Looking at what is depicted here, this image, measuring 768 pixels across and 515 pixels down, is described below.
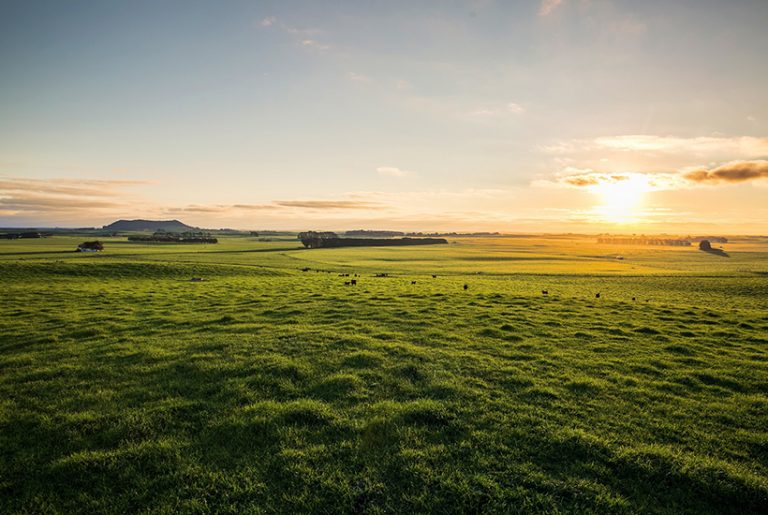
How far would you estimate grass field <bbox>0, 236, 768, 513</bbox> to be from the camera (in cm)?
643

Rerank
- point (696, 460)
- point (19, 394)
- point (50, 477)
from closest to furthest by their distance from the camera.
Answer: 1. point (50, 477)
2. point (696, 460)
3. point (19, 394)

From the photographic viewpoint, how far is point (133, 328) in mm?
17609

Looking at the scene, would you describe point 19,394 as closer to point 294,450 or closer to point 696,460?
point 294,450

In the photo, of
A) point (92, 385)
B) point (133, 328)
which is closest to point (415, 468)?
point (92, 385)

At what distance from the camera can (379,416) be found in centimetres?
883

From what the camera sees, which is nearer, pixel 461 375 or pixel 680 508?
pixel 680 508

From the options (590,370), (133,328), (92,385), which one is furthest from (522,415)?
(133,328)

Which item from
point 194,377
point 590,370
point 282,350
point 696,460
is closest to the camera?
point 696,460

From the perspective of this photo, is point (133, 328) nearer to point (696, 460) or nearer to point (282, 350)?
point (282, 350)

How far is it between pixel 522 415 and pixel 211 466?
7.21 metres

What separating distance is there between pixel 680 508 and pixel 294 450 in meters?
7.21

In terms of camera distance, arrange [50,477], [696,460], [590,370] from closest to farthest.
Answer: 1. [50,477]
2. [696,460]
3. [590,370]

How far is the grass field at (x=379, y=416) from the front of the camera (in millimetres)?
6434

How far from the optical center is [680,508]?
20.4 feet
